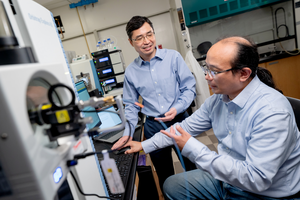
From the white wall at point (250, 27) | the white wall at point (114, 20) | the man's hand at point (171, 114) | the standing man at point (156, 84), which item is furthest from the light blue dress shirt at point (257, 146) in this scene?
the white wall at point (114, 20)

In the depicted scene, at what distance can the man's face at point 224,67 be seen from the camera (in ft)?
3.10

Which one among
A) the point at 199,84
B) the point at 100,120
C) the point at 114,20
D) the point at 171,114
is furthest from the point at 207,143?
the point at 114,20

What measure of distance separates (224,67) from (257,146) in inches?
16.1

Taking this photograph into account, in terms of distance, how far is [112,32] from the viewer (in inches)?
177

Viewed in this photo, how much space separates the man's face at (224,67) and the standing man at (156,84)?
528mm

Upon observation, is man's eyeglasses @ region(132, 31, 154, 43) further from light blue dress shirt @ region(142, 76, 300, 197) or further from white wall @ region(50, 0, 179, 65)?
white wall @ region(50, 0, 179, 65)

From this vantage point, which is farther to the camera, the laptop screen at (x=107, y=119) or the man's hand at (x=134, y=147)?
the laptop screen at (x=107, y=119)

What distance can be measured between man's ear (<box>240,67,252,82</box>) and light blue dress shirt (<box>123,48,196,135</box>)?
60 centimetres

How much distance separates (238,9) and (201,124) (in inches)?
114

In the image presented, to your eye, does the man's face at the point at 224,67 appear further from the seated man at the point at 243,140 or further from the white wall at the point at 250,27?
the white wall at the point at 250,27

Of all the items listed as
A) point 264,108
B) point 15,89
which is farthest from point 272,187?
point 15,89

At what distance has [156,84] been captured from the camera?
156cm

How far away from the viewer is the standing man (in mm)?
1512

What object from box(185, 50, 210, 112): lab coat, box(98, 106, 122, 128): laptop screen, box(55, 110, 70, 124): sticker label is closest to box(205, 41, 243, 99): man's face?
box(55, 110, 70, 124): sticker label
